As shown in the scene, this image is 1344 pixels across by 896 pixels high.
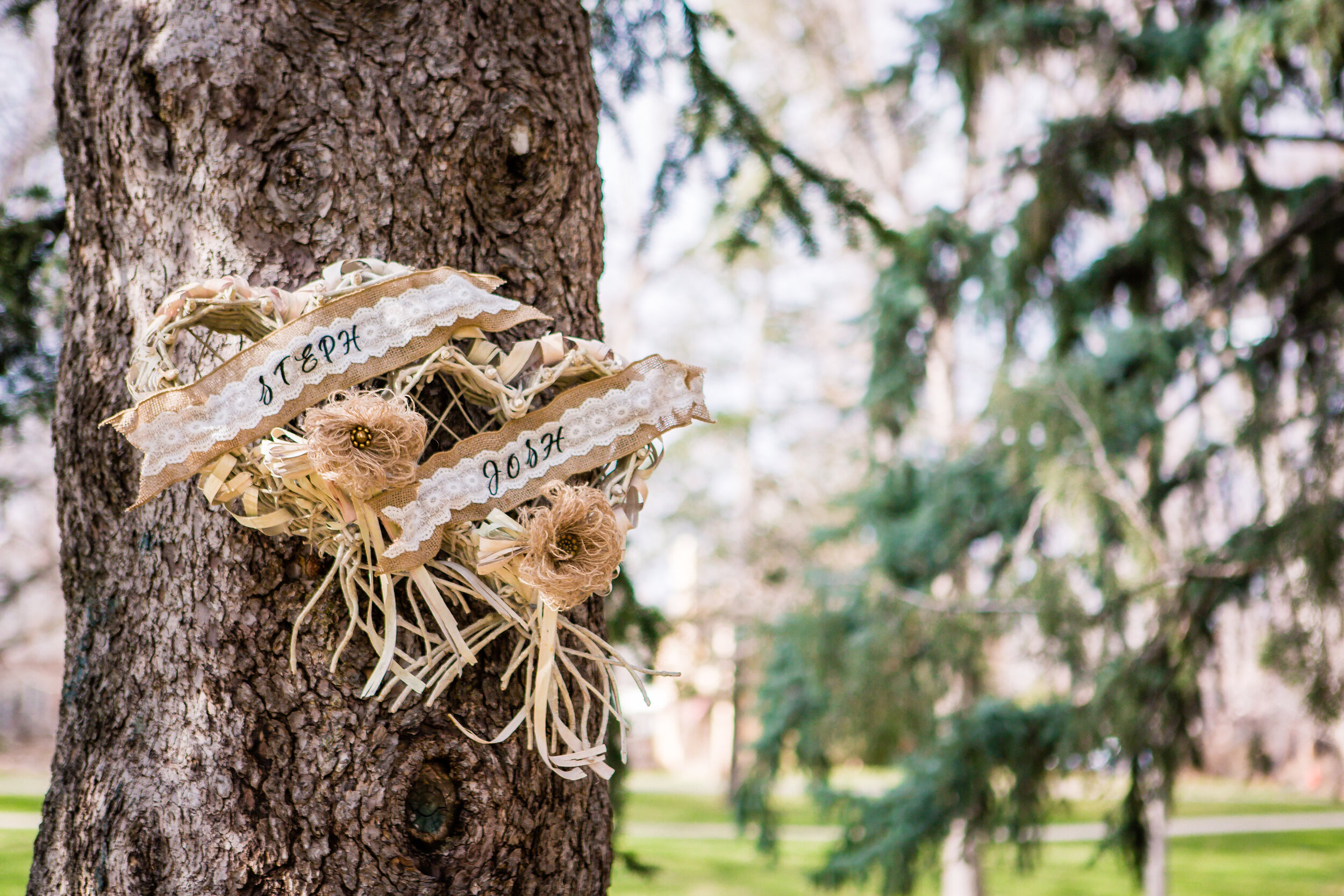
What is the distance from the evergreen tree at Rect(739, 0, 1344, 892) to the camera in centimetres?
386

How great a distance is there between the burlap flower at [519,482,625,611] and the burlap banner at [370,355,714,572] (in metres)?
0.08

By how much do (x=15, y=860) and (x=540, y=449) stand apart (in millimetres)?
5511

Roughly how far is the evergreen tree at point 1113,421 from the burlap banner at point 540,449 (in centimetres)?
322

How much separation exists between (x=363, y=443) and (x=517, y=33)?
61 centimetres

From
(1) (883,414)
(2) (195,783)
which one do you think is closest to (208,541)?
(2) (195,783)

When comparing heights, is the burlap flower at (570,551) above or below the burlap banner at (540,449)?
below

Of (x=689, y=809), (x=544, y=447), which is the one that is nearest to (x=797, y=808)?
(x=689, y=809)

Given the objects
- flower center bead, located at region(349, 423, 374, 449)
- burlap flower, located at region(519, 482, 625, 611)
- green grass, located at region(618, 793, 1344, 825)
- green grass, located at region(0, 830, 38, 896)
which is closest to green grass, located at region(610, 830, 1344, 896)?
green grass, located at region(618, 793, 1344, 825)

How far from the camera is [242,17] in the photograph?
1.18 meters

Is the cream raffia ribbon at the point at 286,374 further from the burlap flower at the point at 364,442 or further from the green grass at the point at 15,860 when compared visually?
the green grass at the point at 15,860

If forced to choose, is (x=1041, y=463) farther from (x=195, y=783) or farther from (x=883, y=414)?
(x=195, y=783)

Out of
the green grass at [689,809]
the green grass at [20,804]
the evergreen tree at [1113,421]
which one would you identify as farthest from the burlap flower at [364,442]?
the green grass at [689,809]

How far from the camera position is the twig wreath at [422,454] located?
0.96m

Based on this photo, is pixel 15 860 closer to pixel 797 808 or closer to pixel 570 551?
pixel 570 551
